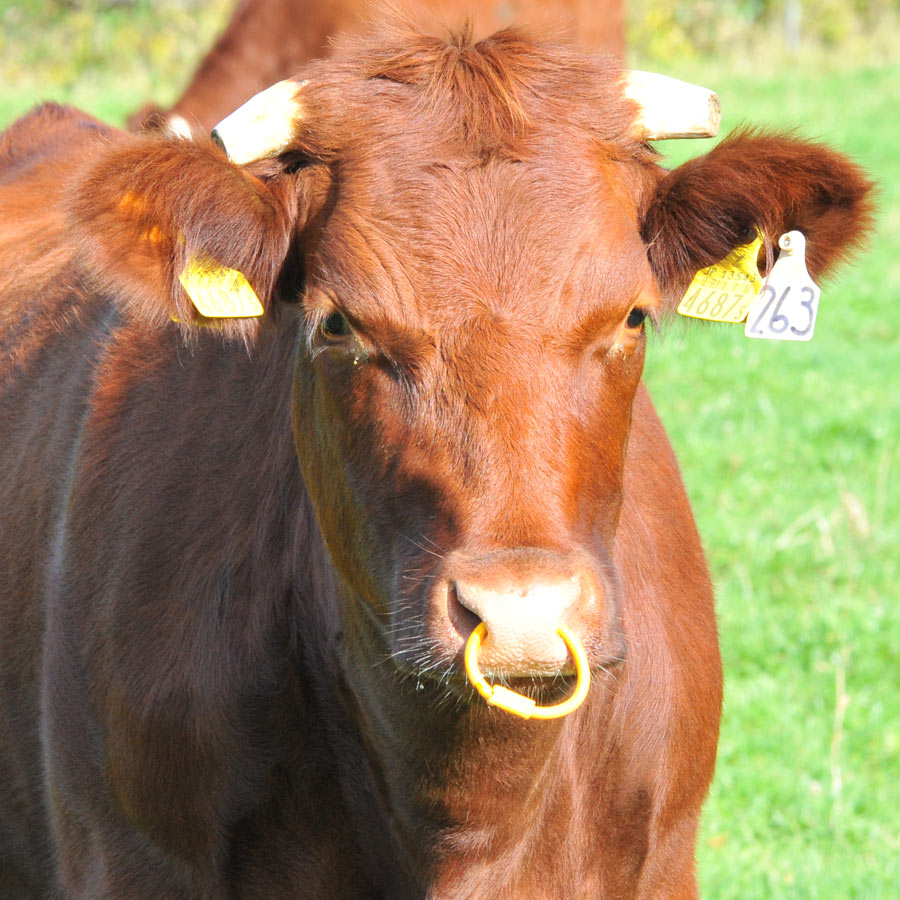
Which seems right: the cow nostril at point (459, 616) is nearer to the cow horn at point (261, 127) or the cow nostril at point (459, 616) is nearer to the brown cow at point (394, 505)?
the brown cow at point (394, 505)

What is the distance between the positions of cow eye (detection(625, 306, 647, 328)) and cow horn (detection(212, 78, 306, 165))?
768mm

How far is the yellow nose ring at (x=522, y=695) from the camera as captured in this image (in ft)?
8.04

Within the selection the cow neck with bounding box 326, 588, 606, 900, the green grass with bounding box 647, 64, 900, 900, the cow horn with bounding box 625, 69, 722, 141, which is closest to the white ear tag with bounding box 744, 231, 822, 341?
the green grass with bounding box 647, 64, 900, 900

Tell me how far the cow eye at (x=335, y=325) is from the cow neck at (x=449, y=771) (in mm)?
578

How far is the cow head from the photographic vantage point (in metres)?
2.56

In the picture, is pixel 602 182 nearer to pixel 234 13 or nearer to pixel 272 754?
pixel 272 754

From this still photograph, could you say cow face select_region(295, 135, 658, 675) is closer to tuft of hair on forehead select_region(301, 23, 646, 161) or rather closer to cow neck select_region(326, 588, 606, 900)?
tuft of hair on forehead select_region(301, 23, 646, 161)

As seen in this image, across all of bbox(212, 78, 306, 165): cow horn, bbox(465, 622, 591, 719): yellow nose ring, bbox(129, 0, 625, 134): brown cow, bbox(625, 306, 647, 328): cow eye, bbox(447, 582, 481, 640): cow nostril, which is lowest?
bbox(129, 0, 625, 134): brown cow

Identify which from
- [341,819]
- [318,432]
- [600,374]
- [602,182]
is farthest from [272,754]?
[602,182]

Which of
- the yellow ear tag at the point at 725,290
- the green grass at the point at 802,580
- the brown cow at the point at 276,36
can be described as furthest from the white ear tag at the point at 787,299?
the brown cow at the point at 276,36

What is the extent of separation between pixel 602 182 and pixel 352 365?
610mm

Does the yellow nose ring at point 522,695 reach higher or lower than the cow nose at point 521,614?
lower

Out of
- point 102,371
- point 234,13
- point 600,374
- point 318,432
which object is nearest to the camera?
point 600,374

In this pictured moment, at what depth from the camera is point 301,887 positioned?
3135 millimetres
